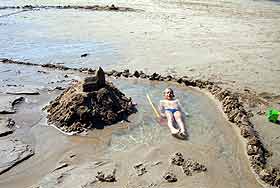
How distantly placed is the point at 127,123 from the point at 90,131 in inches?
23.7

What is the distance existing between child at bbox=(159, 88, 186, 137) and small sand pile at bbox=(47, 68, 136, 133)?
518mm

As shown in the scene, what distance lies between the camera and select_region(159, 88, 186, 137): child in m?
6.03

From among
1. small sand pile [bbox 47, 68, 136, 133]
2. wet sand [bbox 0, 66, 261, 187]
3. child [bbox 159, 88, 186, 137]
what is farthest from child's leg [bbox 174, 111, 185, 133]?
small sand pile [bbox 47, 68, 136, 133]

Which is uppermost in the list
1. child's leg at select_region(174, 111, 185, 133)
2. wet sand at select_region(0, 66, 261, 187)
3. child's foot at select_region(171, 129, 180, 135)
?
child's leg at select_region(174, 111, 185, 133)

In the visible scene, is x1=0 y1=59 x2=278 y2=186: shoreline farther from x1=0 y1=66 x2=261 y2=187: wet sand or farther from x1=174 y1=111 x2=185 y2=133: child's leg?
x1=174 y1=111 x2=185 y2=133: child's leg

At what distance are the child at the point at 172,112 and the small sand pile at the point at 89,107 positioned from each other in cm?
52

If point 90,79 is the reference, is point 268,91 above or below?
below

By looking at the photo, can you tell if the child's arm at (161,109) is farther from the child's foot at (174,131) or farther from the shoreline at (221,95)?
the shoreline at (221,95)

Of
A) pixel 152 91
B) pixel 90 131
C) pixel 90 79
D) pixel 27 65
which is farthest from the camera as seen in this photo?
pixel 27 65

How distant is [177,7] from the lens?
16.4 meters

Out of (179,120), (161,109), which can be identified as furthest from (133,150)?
(161,109)

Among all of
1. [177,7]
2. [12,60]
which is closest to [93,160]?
[12,60]

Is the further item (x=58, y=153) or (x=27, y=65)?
(x=27, y=65)

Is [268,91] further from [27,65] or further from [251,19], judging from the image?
[251,19]
